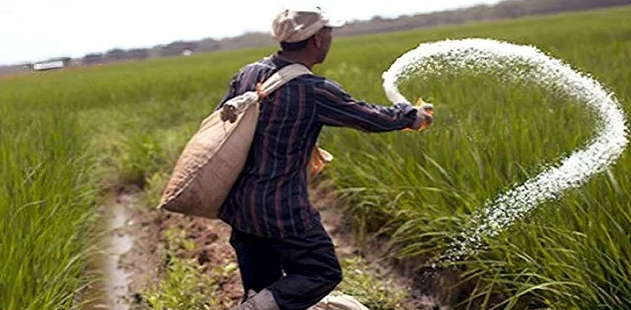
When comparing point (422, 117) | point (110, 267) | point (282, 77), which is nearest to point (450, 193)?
point (422, 117)

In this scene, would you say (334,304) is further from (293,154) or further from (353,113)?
(353,113)

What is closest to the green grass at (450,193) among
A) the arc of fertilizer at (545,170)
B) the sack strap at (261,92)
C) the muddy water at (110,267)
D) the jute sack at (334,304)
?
the arc of fertilizer at (545,170)

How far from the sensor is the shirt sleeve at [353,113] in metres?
2.36

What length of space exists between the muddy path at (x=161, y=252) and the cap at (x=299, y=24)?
4.43ft

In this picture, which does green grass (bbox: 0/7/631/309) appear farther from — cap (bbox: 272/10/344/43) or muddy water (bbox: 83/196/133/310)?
cap (bbox: 272/10/344/43)

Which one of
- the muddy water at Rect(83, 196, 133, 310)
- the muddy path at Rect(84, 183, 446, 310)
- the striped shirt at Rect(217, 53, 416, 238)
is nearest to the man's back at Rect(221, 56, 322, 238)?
the striped shirt at Rect(217, 53, 416, 238)

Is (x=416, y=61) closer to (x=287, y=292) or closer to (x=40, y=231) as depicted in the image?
(x=287, y=292)

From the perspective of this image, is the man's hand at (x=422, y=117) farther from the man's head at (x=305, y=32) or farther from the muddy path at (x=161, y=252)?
the muddy path at (x=161, y=252)

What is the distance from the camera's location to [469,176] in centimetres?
337

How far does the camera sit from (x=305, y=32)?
91.7 inches

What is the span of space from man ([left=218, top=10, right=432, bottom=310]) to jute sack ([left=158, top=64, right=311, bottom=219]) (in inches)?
1.2

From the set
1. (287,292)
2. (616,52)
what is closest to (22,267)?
(287,292)

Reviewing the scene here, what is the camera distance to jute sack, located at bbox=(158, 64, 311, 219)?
7.80ft

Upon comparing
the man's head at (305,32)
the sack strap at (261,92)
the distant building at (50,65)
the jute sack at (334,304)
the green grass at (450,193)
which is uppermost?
the man's head at (305,32)
